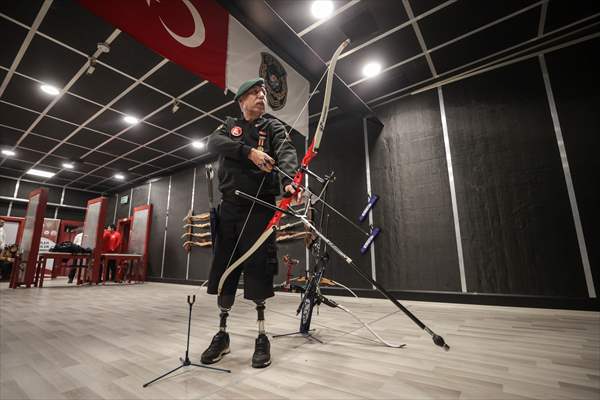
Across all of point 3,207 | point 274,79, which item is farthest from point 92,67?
point 3,207

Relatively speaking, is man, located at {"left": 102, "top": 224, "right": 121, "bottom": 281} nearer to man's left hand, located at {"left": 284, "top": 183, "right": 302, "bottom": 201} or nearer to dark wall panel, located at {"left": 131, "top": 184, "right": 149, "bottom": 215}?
dark wall panel, located at {"left": 131, "top": 184, "right": 149, "bottom": 215}

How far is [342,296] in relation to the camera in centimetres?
454

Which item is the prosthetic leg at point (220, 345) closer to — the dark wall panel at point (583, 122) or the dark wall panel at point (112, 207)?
the dark wall panel at point (583, 122)

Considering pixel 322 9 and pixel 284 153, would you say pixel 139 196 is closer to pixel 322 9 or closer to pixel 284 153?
pixel 322 9

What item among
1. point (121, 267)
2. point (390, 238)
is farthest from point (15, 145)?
point (390, 238)

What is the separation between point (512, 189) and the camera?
3.43 m

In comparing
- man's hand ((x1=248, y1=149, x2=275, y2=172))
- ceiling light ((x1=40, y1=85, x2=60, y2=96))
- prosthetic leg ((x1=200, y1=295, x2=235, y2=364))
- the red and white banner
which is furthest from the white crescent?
ceiling light ((x1=40, y1=85, x2=60, y2=96))

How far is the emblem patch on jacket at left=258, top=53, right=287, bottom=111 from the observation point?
3041mm

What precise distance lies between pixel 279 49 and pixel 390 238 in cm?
310

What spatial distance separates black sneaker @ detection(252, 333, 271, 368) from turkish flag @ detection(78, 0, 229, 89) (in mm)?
2292

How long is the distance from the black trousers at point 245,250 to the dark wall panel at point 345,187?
10.4 ft

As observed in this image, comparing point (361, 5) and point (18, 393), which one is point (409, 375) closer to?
point (18, 393)

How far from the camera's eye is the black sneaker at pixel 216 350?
1415mm

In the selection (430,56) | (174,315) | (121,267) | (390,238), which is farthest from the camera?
(121,267)
